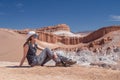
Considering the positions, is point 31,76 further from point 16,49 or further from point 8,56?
point 16,49

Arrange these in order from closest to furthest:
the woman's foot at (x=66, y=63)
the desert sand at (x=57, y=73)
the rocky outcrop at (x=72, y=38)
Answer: the desert sand at (x=57, y=73) → the woman's foot at (x=66, y=63) → the rocky outcrop at (x=72, y=38)

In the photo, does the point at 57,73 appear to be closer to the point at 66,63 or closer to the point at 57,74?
the point at 57,74

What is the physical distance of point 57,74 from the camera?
10969mm

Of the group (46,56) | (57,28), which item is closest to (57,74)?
(46,56)

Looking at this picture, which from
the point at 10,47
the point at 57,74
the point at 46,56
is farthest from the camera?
the point at 10,47

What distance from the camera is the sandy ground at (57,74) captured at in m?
10.3

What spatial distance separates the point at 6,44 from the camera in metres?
29.8

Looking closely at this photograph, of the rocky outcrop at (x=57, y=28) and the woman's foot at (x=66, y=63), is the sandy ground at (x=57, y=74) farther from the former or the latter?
the rocky outcrop at (x=57, y=28)

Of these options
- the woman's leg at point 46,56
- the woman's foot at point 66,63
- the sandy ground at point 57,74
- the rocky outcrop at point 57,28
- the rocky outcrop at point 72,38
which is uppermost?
the rocky outcrop at point 57,28

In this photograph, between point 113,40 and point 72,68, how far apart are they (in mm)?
38105

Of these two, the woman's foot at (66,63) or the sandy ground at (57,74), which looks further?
the woman's foot at (66,63)

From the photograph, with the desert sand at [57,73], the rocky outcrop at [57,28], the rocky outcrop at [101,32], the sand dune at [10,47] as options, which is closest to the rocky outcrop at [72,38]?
the rocky outcrop at [101,32]

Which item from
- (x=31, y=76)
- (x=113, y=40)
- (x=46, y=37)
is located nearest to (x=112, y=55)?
(x=113, y=40)

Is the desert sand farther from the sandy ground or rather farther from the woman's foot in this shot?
the woman's foot
